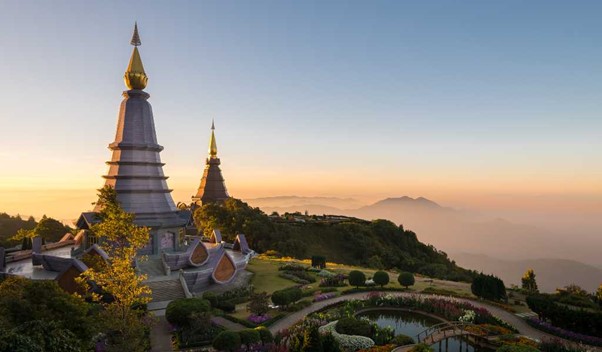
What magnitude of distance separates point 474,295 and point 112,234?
29.7 metres

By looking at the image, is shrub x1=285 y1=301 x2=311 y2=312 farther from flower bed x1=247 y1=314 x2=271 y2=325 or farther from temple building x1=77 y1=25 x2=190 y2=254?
temple building x1=77 y1=25 x2=190 y2=254

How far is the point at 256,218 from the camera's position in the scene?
61.6m

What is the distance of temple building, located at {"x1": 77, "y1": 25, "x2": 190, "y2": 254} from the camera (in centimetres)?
3744

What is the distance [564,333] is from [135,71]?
43.0m

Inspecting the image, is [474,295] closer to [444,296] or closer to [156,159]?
[444,296]

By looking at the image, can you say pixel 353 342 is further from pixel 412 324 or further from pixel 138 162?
pixel 138 162

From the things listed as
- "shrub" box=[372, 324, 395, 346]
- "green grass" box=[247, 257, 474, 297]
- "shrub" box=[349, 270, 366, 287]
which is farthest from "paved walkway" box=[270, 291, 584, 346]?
"shrub" box=[372, 324, 395, 346]

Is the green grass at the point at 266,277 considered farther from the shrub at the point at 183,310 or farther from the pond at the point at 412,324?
the shrub at the point at 183,310

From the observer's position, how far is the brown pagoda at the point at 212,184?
75.2 m

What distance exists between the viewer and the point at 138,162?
127ft

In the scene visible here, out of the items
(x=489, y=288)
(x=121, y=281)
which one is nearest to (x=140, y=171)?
(x=121, y=281)

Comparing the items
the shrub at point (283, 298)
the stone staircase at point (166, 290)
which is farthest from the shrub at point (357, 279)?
the stone staircase at point (166, 290)

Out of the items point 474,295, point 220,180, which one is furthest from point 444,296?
point 220,180

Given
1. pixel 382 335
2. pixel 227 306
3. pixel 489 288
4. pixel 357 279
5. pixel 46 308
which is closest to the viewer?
pixel 46 308
